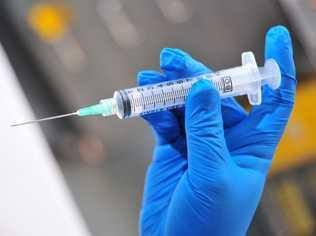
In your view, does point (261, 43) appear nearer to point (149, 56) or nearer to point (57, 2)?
point (149, 56)

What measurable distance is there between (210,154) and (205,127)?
50 mm

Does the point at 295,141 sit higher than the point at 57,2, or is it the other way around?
the point at 57,2

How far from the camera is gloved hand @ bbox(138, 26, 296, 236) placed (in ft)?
3.17

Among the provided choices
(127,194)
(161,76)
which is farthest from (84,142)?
(161,76)

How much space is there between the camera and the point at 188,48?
200 cm

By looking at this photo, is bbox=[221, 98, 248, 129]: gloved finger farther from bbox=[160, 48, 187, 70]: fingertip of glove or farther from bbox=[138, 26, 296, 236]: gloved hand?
bbox=[160, 48, 187, 70]: fingertip of glove

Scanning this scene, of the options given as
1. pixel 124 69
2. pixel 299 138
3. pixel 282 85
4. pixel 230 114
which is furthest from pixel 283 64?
pixel 124 69

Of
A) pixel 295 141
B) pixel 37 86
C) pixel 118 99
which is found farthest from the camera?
pixel 37 86

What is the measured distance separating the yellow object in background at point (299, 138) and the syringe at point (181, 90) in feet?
2.92

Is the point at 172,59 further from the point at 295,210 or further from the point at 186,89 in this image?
the point at 295,210

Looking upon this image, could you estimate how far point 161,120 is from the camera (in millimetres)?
1111

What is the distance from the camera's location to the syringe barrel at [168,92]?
977mm

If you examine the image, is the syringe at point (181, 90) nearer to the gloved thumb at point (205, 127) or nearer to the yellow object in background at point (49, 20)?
the gloved thumb at point (205, 127)

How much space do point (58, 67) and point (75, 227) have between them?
69cm
